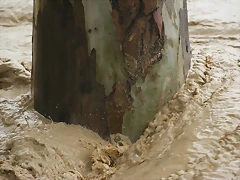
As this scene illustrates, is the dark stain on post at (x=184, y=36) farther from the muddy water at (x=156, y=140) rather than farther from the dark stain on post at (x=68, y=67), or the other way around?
the dark stain on post at (x=68, y=67)

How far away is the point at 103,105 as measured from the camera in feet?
3.47

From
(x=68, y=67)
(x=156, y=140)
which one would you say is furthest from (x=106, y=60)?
(x=156, y=140)

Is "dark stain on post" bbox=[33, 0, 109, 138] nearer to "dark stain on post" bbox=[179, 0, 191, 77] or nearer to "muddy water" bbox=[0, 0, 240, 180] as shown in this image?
"muddy water" bbox=[0, 0, 240, 180]

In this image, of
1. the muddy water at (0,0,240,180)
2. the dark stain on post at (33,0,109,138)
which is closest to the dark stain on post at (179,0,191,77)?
the muddy water at (0,0,240,180)

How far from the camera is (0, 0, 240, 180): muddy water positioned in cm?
92

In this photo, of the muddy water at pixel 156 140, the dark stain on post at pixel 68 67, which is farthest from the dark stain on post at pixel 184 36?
the dark stain on post at pixel 68 67

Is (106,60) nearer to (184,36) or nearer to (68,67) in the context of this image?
(68,67)

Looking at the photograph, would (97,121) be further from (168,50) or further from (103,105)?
(168,50)

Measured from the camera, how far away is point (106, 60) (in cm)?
104

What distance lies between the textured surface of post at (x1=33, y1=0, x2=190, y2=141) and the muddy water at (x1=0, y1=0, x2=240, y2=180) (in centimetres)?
4

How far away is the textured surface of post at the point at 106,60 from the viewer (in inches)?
40.0

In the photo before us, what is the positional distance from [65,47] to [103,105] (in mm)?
170

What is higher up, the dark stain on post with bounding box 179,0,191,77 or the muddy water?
the dark stain on post with bounding box 179,0,191,77

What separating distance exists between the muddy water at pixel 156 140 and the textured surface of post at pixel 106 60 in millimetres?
43
